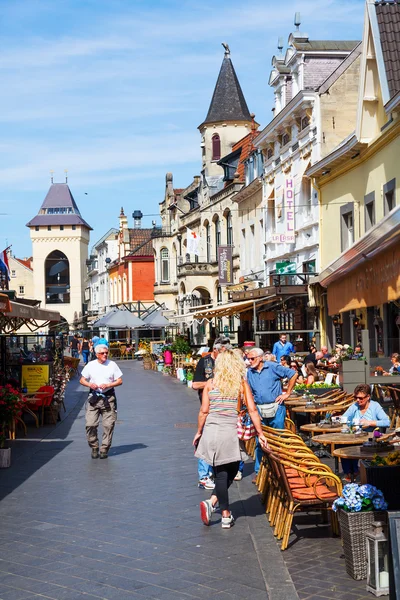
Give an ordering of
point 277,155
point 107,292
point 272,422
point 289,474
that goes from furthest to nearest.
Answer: point 107,292 → point 277,155 → point 272,422 → point 289,474

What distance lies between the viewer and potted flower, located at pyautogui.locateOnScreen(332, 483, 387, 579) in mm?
6875

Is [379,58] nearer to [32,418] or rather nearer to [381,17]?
[381,17]

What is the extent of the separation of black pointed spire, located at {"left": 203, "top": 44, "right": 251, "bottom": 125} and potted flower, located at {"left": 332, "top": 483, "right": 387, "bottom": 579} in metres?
51.4

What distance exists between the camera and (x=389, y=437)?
9.30m

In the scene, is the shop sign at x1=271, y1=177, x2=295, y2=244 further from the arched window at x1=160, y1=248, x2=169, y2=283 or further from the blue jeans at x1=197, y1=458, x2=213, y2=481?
the arched window at x1=160, y1=248, x2=169, y2=283

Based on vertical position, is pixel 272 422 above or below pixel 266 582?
above

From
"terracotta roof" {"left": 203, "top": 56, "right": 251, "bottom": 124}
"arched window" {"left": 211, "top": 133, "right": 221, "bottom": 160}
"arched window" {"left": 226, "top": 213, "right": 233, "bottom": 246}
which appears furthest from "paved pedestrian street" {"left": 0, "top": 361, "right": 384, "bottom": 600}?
"terracotta roof" {"left": 203, "top": 56, "right": 251, "bottom": 124}

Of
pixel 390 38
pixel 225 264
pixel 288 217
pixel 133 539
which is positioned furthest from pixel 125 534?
pixel 225 264

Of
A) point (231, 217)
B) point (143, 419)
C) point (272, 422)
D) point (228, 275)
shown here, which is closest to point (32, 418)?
point (143, 419)

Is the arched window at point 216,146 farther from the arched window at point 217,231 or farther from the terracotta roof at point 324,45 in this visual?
the terracotta roof at point 324,45

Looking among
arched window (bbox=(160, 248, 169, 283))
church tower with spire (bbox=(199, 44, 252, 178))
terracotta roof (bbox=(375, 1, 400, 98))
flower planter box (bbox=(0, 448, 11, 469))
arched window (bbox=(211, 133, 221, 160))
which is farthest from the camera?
arched window (bbox=(160, 248, 169, 283))

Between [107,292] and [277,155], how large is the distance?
6543 centimetres

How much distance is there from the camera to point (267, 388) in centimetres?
1123

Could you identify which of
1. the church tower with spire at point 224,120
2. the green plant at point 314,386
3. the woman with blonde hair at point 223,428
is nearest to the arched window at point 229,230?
the church tower with spire at point 224,120
